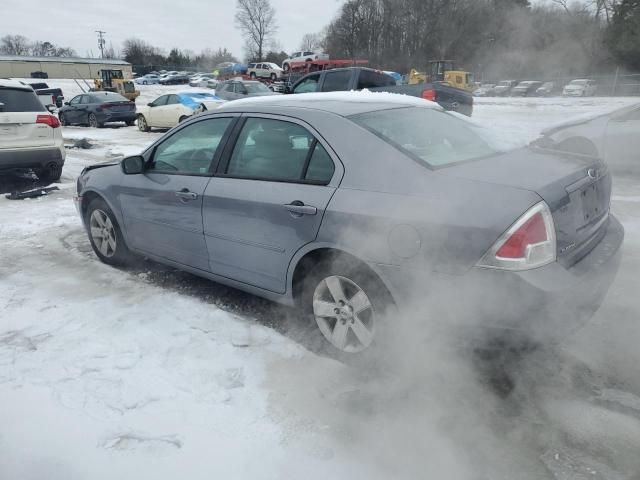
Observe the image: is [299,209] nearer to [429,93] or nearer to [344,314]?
[344,314]

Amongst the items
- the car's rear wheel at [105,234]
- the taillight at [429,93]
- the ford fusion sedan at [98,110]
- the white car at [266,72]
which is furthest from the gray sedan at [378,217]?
the white car at [266,72]

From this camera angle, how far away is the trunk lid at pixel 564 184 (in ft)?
6.77

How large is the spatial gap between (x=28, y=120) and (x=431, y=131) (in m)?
6.18

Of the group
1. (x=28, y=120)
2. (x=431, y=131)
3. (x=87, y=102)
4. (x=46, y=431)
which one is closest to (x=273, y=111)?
(x=431, y=131)

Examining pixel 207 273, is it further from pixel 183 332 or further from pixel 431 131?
pixel 431 131

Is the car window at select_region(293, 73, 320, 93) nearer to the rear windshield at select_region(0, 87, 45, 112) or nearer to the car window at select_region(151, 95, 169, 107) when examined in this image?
the rear windshield at select_region(0, 87, 45, 112)

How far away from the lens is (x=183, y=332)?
2895 mm

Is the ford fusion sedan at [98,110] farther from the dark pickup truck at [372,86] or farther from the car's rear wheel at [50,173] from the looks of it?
the car's rear wheel at [50,173]

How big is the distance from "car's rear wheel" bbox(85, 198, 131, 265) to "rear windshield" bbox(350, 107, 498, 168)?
2284mm

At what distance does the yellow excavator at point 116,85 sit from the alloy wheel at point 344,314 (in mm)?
28260

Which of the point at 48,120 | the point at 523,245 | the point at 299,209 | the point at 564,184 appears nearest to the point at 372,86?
the point at 48,120

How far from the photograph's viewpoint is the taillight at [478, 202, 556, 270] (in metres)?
1.93

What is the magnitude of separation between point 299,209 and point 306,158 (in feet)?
1.05

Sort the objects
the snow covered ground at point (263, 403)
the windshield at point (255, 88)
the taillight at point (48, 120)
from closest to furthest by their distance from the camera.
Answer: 1. the snow covered ground at point (263, 403)
2. the taillight at point (48, 120)
3. the windshield at point (255, 88)
